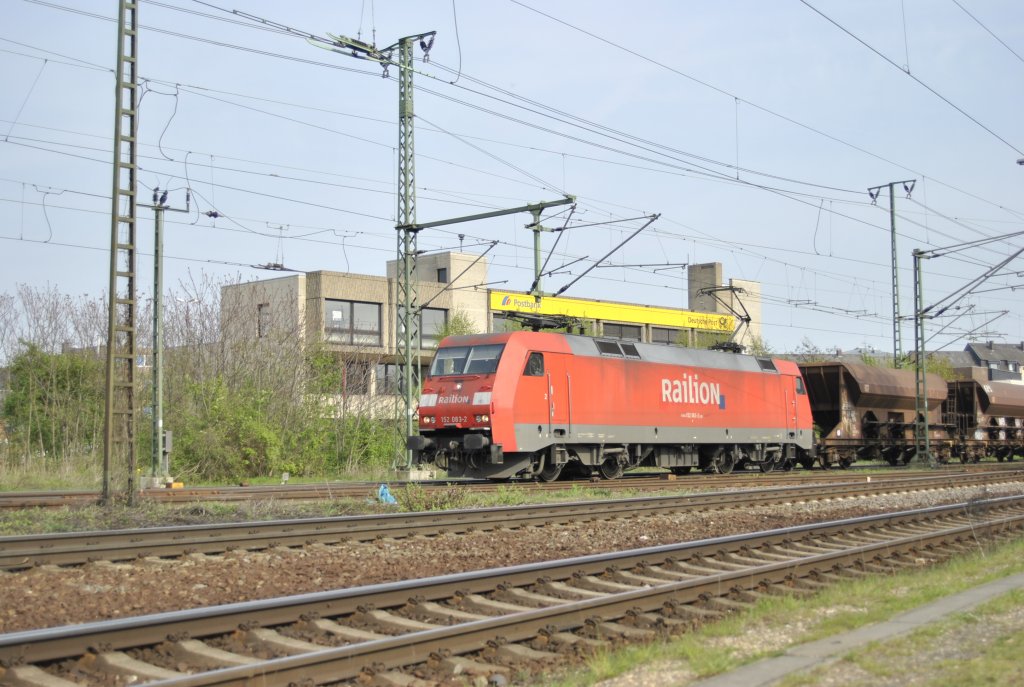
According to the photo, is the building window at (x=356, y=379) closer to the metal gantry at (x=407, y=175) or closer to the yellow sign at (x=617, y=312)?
the metal gantry at (x=407, y=175)

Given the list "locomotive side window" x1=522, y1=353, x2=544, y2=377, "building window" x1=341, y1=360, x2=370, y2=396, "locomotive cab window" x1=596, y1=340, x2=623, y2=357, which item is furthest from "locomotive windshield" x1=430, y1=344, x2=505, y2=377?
"building window" x1=341, y1=360, x2=370, y2=396

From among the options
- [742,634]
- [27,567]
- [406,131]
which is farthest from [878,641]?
[406,131]

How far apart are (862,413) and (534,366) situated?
18293 millimetres

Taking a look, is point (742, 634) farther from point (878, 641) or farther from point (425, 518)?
point (425, 518)

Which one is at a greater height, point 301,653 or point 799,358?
point 799,358

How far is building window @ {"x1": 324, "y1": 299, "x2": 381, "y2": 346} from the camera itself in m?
52.4

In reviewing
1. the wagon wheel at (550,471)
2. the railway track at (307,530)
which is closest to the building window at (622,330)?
the wagon wheel at (550,471)

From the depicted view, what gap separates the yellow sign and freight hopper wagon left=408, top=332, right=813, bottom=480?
2747cm

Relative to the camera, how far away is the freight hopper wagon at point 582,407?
71.5 ft

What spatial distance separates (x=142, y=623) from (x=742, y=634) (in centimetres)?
440

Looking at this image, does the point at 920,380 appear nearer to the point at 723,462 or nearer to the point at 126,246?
the point at 723,462

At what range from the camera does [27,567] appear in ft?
32.8

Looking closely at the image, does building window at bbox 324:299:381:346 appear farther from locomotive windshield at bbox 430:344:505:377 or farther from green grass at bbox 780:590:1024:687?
green grass at bbox 780:590:1024:687

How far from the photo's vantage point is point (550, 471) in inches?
928
